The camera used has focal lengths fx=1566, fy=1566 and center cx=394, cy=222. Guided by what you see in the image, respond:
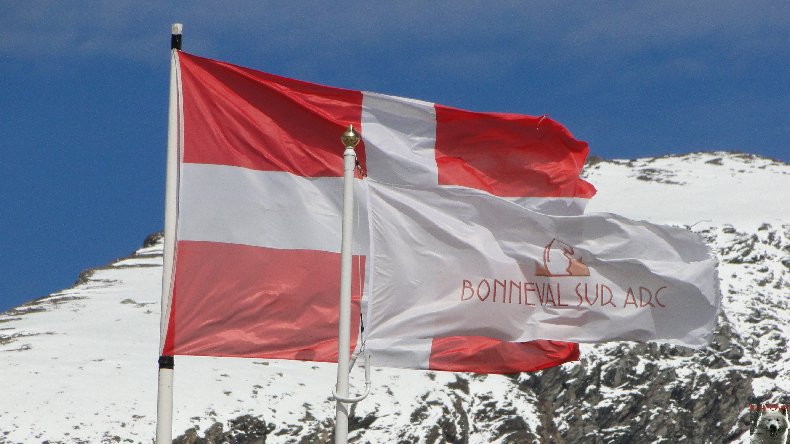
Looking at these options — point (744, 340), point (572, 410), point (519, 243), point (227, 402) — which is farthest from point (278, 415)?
point (519, 243)

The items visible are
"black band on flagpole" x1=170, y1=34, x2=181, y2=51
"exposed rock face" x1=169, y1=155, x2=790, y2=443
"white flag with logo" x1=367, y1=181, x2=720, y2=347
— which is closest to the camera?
"black band on flagpole" x1=170, y1=34, x2=181, y2=51

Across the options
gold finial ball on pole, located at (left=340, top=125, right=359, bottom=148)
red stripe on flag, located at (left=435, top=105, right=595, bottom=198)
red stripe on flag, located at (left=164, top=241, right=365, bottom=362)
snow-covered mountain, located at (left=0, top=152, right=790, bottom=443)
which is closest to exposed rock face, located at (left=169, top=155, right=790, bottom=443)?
snow-covered mountain, located at (left=0, top=152, right=790, bottom=443)

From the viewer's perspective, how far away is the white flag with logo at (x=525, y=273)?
A: 14039 millimetres

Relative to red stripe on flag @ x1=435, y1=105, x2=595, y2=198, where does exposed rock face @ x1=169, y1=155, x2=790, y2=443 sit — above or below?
above

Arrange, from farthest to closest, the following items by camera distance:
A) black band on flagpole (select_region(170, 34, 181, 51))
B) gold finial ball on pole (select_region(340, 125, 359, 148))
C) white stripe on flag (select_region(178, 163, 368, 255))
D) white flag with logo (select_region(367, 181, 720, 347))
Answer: white flag with logo (select_region(367, 181, 720, 347)) → black band on flagpole (select_region(170, 34, 181, 51)) → white stripe on flag (select_region(178, 163, 368, 255)) → gold finial ball on pole (select_region(340, 125, 359, 148))

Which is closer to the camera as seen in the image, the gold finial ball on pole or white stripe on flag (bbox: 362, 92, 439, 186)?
the gold finial ball on pole

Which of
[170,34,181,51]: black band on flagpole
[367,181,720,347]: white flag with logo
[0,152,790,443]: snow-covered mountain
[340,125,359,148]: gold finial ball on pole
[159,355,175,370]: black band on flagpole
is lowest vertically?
[159,355,175,370]: black band on flagpole

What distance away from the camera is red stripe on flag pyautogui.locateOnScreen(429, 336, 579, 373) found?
1422 cm

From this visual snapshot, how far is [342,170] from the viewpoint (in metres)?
14.0

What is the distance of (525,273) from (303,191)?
229 centimetres

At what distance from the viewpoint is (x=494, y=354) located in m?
14.6

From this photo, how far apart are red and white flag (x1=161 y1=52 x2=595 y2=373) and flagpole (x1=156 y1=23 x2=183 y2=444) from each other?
0.12 m

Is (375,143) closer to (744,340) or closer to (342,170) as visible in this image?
(342,170)

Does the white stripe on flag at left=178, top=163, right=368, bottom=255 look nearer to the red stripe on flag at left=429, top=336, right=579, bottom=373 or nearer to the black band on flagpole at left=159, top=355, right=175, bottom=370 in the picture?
the black band on flagpole at left=159, top=355, right=175, bottom=370
